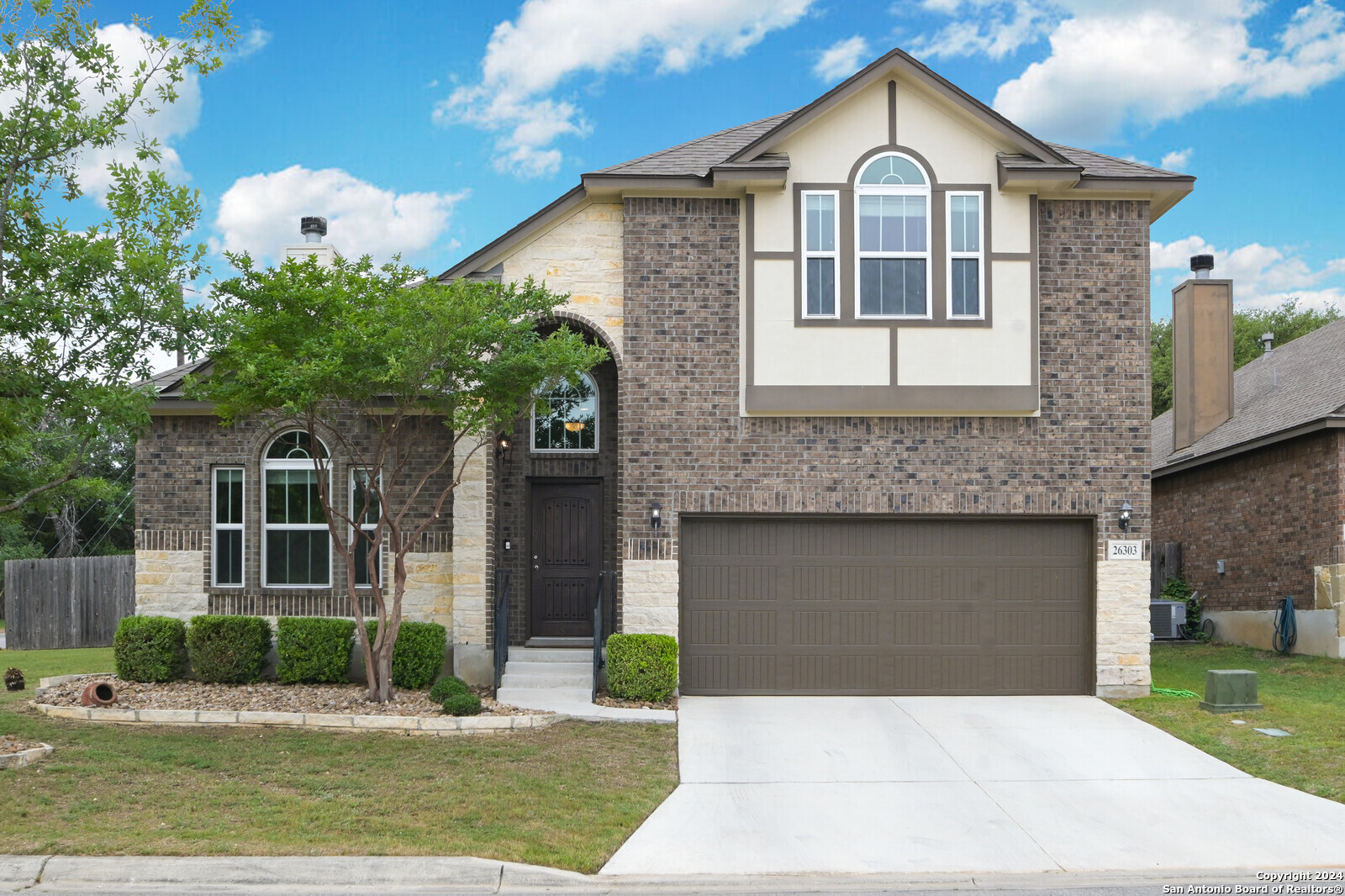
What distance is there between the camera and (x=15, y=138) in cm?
913

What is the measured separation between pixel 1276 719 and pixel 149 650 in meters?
12.6

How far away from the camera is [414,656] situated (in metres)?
12.0

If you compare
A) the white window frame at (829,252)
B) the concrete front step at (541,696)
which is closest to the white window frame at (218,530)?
the concrete front step at (541,696)

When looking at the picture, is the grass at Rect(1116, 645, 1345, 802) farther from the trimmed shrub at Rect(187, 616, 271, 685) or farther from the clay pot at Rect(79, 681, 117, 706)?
the clay pot at Rect(79, 681, 117, 706)

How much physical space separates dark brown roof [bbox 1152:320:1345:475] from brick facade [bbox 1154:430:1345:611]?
30 centimetres

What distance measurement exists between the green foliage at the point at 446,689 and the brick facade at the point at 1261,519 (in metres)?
12.2

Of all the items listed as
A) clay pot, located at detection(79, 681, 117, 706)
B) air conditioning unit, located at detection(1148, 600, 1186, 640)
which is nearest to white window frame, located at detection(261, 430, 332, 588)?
clay pot, located at detection(79, 681, 117, 706)

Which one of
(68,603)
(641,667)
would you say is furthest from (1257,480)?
(68,603)

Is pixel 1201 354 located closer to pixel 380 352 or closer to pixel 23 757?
pixel 380 352

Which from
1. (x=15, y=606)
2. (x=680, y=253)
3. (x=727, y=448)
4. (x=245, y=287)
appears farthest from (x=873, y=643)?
(x=15, y=606)

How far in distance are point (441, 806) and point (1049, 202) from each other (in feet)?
31.6

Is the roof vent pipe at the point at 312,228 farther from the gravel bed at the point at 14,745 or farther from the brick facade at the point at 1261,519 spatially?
the brick facade at the point at 1261,519

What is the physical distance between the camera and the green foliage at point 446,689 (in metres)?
11.0

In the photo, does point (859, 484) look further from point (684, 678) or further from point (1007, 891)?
point (1007, 891)
